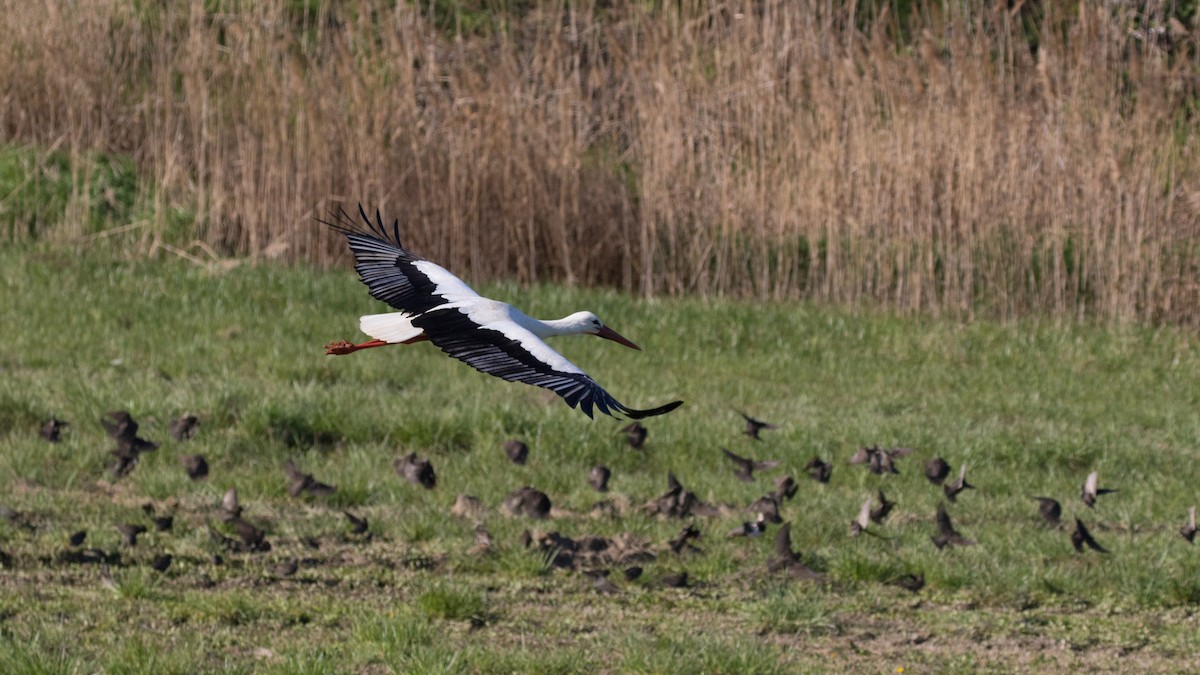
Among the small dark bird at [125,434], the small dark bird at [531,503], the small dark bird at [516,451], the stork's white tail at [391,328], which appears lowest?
the small dark bird at [531,503]

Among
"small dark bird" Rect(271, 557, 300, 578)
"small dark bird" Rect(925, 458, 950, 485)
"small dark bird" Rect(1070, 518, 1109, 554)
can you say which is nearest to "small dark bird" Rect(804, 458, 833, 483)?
"small dark bird" Rect(925, 458, 950, 485)

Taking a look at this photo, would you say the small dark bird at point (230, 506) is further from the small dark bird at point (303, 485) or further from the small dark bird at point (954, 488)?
the small dark bird at point (954, 488)

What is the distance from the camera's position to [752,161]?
10.3 m

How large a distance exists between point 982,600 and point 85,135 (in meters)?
7.94

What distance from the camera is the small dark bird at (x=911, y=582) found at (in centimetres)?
556

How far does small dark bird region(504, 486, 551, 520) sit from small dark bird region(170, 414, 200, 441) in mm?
1454

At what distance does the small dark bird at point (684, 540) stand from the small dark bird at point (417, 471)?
1.03 meters

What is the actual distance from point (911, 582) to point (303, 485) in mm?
2251

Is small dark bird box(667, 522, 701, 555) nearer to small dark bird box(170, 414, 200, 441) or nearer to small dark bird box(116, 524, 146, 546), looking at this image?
small dark bird box(116, 524, 146, 546)

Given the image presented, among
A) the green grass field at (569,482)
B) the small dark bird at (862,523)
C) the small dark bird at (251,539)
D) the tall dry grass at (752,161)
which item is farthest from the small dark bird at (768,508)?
the tall dry grass at (752,161)

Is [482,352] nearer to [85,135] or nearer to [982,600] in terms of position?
[982,600]

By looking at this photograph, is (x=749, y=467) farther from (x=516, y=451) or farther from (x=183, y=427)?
(x=183, y=427)

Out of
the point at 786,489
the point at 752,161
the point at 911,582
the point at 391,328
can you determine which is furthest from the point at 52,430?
the point at 752,161

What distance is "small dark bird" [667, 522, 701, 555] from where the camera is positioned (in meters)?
5.78
